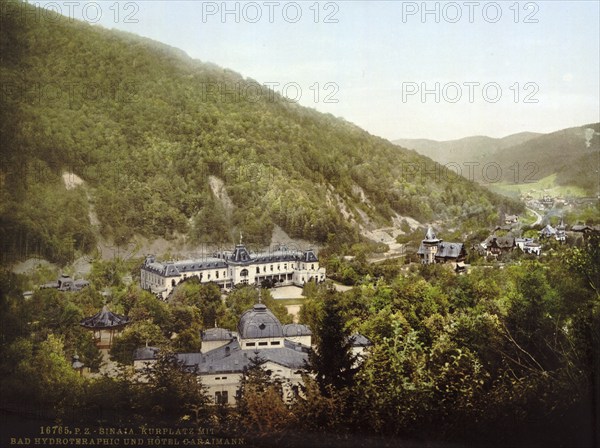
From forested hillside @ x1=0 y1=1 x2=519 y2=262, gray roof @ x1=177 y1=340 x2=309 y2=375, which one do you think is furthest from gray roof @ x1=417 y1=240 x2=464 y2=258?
gray roof @ x1=177 y1=340 x2=309 y2=375

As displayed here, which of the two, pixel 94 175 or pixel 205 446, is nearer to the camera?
pixel 205 446

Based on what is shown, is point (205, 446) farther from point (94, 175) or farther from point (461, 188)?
point (461, 188)

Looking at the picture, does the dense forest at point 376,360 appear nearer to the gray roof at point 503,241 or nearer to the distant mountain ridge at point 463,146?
the gray roof at point 503,241

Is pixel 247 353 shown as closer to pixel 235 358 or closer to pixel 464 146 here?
pixel 235 358

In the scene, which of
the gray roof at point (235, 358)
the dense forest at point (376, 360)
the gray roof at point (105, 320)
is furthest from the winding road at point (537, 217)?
the gray roof at point (105, 320)

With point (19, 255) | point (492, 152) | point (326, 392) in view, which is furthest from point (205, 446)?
point (492, 152)

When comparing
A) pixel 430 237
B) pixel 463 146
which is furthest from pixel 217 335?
pixel 463 146
